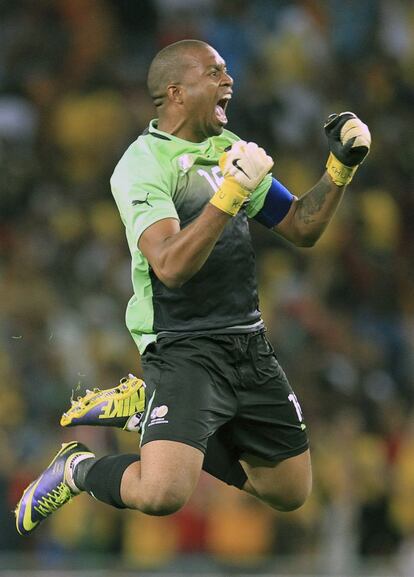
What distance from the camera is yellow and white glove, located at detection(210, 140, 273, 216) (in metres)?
4.73

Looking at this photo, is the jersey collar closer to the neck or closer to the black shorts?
the neck

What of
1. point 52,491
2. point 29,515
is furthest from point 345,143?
point 29,515

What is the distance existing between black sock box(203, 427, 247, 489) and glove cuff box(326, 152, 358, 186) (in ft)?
3.53

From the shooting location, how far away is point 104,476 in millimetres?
5199

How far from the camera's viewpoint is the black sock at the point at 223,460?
5.46m

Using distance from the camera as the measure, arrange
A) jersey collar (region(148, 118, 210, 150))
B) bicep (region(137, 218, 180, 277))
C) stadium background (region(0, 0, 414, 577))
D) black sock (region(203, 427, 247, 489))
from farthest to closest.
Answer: stadium background (region(0, 0, 414, 577)) → black sock (region(203, 427, 247, 489)) → jersey collar (region(148, 118, 210, 150)) → bicep (region(137, 218, 180, 277))

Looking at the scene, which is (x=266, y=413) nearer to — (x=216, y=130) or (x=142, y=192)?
(x=142, y=192)

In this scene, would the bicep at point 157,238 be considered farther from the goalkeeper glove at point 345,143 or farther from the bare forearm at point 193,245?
the goalkeeper glove at point 345,143

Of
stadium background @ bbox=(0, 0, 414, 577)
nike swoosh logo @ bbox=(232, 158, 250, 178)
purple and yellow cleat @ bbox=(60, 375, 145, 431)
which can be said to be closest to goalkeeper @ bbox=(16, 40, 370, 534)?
nike swoosh logo @ bbox=(232, 158, 250, 178)

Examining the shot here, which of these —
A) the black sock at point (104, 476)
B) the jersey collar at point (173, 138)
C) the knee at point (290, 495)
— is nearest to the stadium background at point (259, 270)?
the knee at point (290, 495)

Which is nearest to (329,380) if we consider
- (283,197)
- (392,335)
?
(392,335)

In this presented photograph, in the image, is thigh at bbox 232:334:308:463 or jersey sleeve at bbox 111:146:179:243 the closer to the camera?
jersey sleeve at bbox 111:146:179:243

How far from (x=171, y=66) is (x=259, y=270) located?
16.7 ft

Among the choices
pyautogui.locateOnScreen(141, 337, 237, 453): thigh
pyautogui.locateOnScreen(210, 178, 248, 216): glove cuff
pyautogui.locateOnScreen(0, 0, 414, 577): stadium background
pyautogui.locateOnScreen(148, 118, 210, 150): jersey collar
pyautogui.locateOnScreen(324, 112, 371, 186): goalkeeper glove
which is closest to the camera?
pyautogui.locateOnScreen(210, 178, 248, 216): glove cuff
